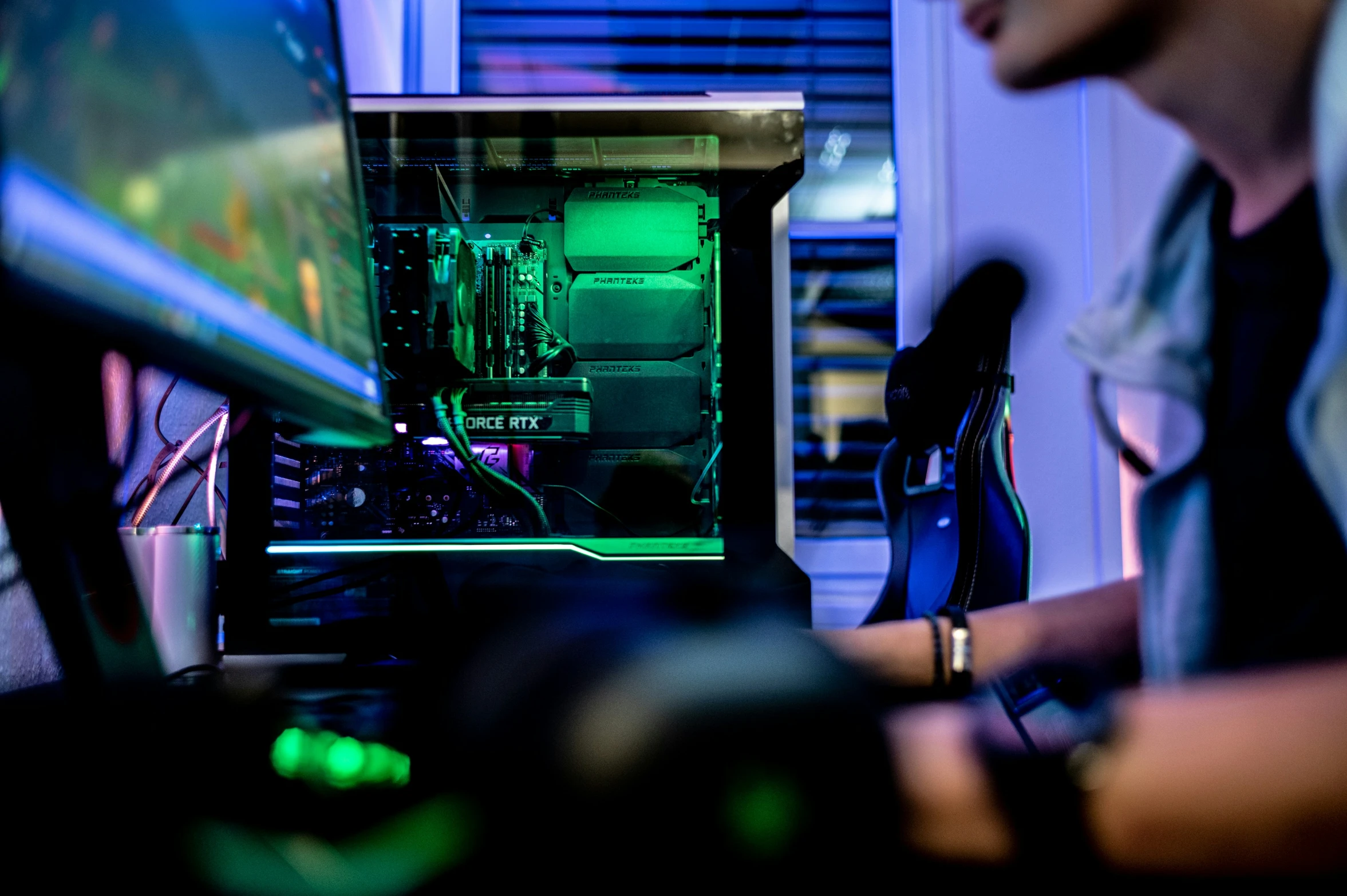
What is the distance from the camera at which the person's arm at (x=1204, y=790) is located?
23cm

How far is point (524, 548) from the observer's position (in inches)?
36.7

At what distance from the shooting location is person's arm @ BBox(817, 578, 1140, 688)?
21.6 inches

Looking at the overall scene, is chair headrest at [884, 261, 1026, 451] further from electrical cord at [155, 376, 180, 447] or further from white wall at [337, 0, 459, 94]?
white wall at [337, 0, 459, 94]

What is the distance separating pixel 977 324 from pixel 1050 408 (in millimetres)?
824

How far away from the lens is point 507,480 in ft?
3.48

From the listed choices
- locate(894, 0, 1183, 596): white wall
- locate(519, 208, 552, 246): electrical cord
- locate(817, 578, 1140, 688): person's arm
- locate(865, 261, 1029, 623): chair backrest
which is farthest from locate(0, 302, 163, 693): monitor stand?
locate(894, 0, 1183, 596): white wall

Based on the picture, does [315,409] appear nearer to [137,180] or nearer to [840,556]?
[137,180]

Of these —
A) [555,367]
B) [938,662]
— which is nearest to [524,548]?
[555,367]

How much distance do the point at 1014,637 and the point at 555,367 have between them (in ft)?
2.41

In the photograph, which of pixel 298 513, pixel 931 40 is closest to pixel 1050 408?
pixel 931 40

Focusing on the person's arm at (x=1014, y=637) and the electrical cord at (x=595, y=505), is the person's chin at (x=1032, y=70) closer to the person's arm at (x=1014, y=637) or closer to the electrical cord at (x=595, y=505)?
the person's arm at (x=1014, y=637)

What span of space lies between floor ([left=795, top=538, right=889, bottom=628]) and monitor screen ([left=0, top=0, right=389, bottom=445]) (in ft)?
4.73

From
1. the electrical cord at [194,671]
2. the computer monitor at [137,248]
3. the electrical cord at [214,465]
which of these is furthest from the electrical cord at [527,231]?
the electrical cord at [194,671]

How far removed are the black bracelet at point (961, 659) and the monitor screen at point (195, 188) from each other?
0.46m
